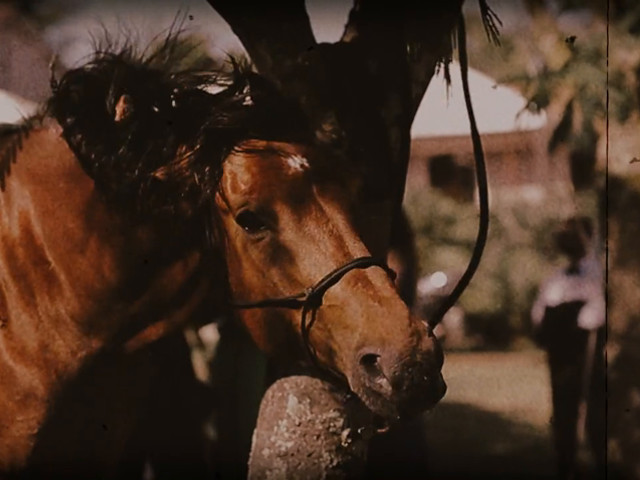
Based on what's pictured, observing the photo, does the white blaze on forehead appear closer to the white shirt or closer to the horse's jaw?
the horse's jaw

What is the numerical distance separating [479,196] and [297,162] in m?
0.67

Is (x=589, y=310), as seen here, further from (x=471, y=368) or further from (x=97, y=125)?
(x=97, y=125)

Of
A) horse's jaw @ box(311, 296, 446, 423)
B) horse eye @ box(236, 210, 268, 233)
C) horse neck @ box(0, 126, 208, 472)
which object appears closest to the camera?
horse's jaw @ box(311, 296, 446, 423)

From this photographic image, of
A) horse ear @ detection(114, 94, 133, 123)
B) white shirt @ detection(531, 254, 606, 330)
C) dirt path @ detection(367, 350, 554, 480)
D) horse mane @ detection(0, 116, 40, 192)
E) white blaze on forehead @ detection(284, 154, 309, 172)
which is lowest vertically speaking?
dirt path @ detection(367, 350, 554, 480)

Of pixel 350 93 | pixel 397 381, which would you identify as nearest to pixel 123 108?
pixel 350 93

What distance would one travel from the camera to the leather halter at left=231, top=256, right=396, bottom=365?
4.04 metres

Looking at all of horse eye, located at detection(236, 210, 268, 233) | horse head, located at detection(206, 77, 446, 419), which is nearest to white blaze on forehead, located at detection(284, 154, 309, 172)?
horse head, located at detection(206, 77, 446, 419)

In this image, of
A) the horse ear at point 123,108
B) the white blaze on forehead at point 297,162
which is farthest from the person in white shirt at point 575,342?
the horse ear at point 123,108

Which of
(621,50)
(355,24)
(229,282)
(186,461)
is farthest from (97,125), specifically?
(621,50)

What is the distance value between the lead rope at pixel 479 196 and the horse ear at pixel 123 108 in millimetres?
1204

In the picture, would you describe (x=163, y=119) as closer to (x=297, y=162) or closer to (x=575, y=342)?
(x=297, y=162)

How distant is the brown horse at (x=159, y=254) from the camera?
13.3ft

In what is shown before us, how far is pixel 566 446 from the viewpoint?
427 cm

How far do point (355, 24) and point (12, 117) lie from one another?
1.31m
